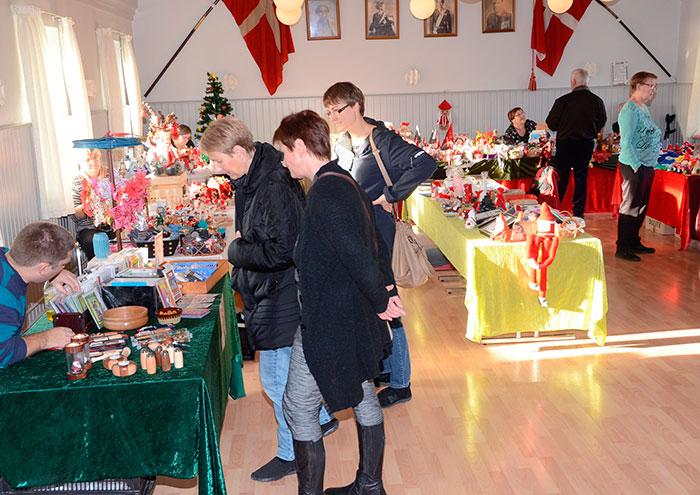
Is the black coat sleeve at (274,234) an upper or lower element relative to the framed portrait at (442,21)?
lower

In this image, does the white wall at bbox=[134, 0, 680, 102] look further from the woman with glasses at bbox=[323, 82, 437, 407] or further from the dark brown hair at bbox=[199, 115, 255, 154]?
the dark brown hair at bbox=[199, 115, 255, 154]

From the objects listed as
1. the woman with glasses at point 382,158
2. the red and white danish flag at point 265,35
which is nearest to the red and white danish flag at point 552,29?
the red and white danish flag at point 265,35

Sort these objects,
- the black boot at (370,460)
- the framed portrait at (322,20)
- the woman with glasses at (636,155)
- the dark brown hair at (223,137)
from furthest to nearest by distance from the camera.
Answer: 1. the framed portrait at (322,20)
2. the woman with glasses at (636,155)
3. the dark brown hair at (223,137)
4. the black boot at (370,460)

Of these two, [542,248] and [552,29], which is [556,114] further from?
[542,248]

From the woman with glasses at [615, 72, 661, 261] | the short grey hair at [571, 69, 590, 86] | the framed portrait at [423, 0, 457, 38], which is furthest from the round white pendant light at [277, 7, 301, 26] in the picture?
the woman with glasses at [615, 72, 661, 261]

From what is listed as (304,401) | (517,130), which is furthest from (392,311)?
(517,130)

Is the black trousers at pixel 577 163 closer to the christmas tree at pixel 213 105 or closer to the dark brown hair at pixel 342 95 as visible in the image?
the christmas tree at pixel 213 105

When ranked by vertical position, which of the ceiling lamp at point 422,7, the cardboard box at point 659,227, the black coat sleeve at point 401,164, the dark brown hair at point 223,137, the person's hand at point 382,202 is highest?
the ceiling lamp at point 422,7

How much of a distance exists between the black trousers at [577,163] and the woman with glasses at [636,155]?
3.58 ft

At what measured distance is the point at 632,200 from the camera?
6402mm

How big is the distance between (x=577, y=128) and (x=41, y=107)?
209 inches

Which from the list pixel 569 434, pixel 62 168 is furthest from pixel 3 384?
pixel 62 168

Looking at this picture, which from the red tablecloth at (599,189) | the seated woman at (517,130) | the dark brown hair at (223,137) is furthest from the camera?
the seated woman at (517,130)

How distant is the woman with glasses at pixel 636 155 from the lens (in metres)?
6.10
